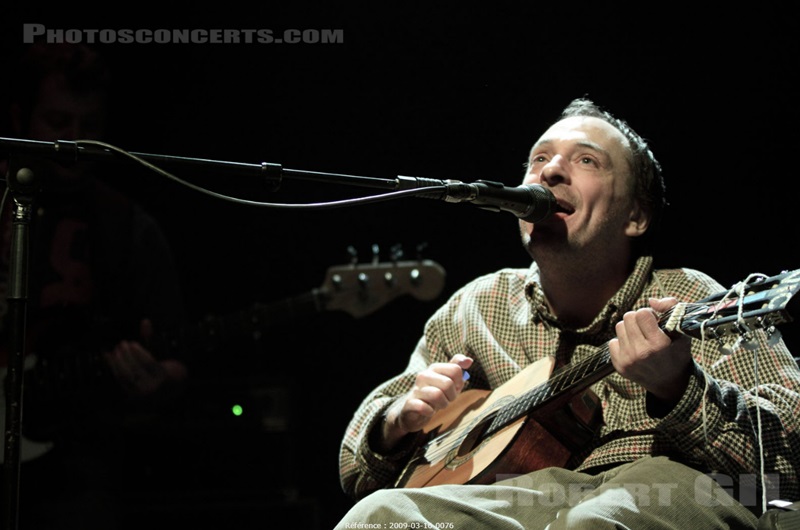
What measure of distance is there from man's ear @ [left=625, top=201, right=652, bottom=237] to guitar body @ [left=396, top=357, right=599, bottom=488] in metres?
0.46

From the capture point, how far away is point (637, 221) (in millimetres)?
2258

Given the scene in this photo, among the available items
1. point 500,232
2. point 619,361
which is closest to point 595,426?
point 619,361

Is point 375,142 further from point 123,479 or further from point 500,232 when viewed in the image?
point 123,479

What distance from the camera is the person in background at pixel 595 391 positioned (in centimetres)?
162

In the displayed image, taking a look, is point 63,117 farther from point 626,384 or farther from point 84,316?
point 626,384

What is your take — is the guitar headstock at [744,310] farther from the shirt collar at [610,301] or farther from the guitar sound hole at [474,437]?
the guitar sound hole at [474,437]

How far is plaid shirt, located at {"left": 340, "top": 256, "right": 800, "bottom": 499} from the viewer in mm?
1677

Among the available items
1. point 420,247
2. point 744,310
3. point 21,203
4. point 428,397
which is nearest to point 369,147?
point 420,247

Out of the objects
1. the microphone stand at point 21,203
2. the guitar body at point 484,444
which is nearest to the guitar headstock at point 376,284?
the guitar body at point 484,444

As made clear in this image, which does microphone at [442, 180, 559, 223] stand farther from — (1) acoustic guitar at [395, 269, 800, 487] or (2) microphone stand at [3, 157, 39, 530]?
(2) microphone stand at [3, 157, 39, 530]

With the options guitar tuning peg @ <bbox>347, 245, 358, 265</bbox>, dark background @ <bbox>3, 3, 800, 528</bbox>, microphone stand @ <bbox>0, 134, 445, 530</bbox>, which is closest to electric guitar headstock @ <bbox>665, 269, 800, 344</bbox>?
microphone stand @ <bbox>0, 134, 445, 530</bbox>

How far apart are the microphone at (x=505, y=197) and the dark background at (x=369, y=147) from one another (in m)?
0.71

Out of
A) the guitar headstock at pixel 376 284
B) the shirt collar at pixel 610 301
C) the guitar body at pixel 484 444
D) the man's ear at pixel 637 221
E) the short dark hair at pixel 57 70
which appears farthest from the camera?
the short dark hair at pixel 57 70

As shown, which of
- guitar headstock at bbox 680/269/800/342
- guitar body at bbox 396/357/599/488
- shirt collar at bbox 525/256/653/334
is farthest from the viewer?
shirt collar at bbox 525/256/653/334
